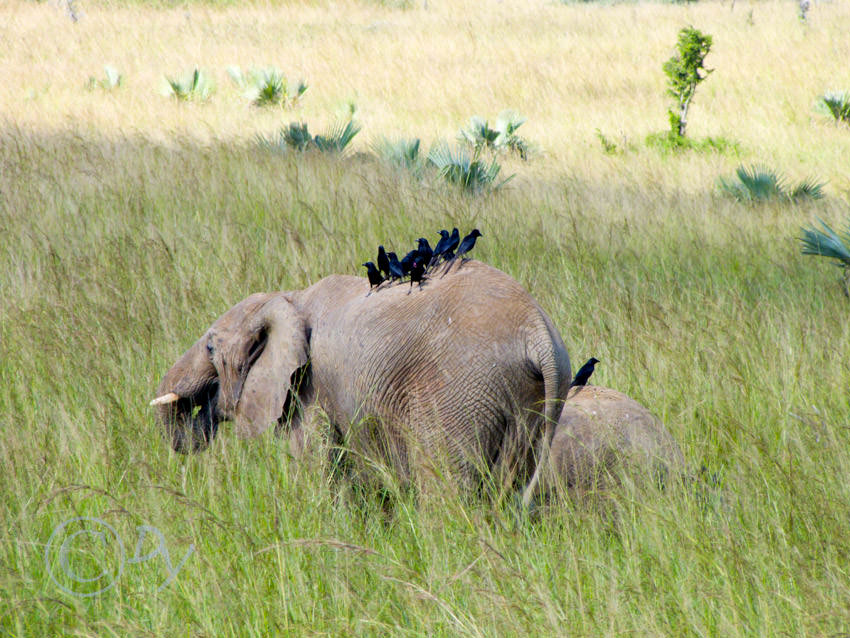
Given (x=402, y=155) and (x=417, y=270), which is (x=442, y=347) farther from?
(x=402, y=155)

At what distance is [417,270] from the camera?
290 cm

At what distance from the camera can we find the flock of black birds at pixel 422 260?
2.90 meters

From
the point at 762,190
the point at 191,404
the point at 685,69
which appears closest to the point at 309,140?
the point at 762,190

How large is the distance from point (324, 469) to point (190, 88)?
13.7 m

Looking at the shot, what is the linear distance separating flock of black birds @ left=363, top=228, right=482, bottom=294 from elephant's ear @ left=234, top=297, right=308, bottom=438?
0.31 meters

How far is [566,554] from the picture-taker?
2463 mm

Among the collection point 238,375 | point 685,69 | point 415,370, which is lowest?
point 238,375

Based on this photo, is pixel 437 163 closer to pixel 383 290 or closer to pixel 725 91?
pixel 383 290

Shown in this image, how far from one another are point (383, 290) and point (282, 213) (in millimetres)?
4109

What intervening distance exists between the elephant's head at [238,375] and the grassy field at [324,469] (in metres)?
0.11

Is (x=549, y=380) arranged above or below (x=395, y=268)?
below

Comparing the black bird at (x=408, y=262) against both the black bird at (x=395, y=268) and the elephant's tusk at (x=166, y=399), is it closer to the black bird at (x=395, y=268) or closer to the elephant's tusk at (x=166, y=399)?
the black bird at (x=395, y=268)

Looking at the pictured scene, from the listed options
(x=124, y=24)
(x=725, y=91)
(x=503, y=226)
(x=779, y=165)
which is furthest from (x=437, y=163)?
(x=124, y=24)

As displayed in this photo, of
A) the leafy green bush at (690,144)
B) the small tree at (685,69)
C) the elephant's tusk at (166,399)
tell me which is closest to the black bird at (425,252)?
the elephant's tusk at (166,399)
